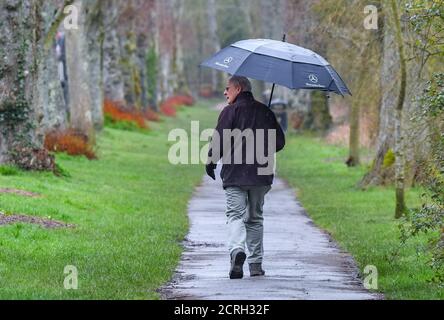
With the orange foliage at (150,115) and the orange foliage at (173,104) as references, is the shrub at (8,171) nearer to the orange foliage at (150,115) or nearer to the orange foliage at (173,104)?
the orange foliage at (150,115)

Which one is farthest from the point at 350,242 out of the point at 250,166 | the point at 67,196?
the point at 67,196

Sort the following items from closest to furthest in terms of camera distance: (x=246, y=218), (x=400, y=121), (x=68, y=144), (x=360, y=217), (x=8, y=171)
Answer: (x=246, y=218)
(x=400, y=121)
(x=360, y=217)
(x=8, y=171)
(x=68, y=144)

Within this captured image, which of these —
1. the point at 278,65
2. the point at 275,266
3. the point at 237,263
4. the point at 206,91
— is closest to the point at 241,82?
the point at 278,65

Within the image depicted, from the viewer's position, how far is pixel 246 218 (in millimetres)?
11977

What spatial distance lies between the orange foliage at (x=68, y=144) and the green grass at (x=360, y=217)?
16.8 ft

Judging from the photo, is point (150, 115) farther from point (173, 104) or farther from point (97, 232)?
point (97, 232)

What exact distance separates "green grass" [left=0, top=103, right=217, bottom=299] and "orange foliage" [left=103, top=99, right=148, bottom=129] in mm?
16629

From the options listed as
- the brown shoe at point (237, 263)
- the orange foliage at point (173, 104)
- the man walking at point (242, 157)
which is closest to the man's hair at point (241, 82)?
the man walking at point (242, 157)

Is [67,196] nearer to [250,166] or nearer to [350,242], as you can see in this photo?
[350,242]

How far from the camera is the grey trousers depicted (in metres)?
11.6

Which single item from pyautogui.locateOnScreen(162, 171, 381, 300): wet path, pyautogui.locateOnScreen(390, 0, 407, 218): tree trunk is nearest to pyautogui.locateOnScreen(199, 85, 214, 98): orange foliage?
pyautogui.locateOnScreen(162, 171, 381, 300): wet path

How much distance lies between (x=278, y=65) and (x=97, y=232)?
177 inches

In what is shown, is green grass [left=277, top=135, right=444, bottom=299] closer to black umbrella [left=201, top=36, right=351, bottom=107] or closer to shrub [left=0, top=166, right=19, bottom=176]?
black umbrella [left=201, top=36, right=351, bottom=107]
